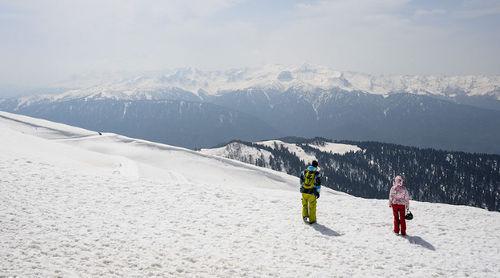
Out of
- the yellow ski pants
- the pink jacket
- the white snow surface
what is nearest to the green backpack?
the yellow ski pants

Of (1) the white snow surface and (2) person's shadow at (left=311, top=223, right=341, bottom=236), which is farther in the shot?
(2) person's shadow at (left=311, top=223, right=341, bottom=236)

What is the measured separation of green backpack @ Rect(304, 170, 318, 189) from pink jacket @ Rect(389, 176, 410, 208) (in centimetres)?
393

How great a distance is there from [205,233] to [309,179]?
6.32m

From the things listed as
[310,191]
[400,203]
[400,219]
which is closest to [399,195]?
[400,203]

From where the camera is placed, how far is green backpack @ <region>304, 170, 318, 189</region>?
19547mm

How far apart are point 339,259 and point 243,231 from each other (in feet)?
14.6

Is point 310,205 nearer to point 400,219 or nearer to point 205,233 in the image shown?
point 400,219

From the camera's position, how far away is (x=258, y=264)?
13.8 metres

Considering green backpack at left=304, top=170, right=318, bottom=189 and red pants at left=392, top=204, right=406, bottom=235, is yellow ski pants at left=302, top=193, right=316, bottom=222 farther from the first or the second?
red pants at left=392, top=204, right=406, bottom=235

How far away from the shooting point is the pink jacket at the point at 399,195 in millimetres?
18984

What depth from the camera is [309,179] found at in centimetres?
1967

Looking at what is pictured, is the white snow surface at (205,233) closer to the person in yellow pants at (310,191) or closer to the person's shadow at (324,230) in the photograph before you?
the person's shadow at (324,230)

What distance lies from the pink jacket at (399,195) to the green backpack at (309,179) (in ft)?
12.9

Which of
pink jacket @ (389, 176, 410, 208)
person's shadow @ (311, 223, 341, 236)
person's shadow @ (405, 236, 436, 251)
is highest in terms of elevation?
pink jacket @ (389, 176, 410, 208)
